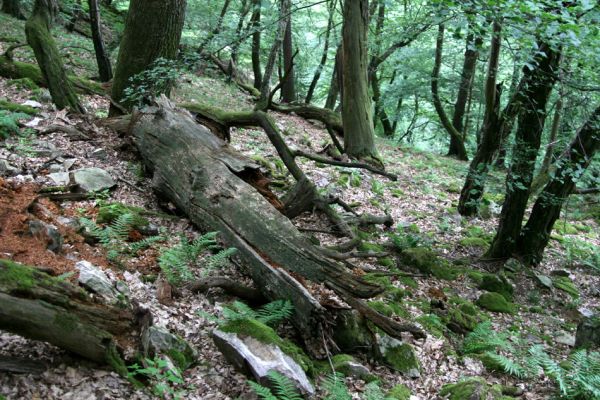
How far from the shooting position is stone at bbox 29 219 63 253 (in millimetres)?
4457

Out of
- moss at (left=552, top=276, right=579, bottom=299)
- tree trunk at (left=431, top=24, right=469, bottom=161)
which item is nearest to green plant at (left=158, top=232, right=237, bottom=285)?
moss at (left=552, top=276, right=579, bottom=299)

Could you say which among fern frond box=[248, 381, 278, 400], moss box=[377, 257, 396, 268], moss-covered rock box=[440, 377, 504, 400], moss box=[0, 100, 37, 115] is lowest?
moss-covered rock box=[440, 377, 504, 400]

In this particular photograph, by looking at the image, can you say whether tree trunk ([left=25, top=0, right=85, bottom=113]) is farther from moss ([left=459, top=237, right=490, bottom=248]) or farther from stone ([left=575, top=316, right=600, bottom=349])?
stone ([left=575, top=316, right=600, bottom=349])

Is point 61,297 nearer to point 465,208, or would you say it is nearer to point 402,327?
point 402,327

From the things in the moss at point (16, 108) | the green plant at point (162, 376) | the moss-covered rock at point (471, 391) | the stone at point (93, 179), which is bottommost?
the moss-covered rock at point (471, 391)

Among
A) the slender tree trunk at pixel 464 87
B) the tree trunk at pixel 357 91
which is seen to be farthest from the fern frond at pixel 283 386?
the slender tree trunk at pixel 464 87

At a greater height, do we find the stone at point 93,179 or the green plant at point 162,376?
the stone at point 93,179

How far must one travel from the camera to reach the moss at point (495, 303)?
7.18 meters

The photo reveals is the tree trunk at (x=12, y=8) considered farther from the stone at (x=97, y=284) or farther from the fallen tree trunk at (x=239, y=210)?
the stone at (x=97, y=284)

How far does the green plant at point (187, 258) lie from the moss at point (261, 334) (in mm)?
958

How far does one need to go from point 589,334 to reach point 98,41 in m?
10.7

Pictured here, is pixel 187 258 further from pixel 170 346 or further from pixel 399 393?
pixel 399 393

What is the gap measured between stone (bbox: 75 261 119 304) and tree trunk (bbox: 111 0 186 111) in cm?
522

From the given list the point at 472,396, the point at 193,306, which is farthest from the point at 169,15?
the point at 472,396
